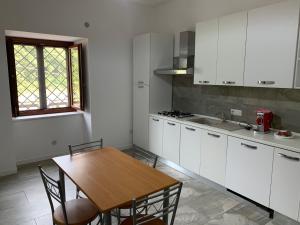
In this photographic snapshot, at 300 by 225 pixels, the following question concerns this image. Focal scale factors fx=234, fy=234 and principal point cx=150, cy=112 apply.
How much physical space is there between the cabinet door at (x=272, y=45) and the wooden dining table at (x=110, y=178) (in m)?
1.63

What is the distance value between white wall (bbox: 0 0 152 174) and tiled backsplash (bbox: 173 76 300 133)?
3.59 feet

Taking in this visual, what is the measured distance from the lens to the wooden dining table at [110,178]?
1.57 metres

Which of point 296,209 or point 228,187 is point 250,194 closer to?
point 228,187

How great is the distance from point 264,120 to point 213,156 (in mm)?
766

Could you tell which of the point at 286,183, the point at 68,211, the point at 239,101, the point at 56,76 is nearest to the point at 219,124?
the point at 239,101

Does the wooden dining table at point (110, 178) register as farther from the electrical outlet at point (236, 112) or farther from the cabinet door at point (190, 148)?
the electrical outlet at point (236, 112)

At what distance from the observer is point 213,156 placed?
3057 mm

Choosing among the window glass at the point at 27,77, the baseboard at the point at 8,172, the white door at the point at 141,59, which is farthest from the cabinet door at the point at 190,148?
the window glass at the point at 27,77

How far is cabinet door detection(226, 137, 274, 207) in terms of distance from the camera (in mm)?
2475

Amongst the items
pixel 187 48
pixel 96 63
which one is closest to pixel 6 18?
pixel 96 63

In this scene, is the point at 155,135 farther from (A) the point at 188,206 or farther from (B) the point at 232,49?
(B) the point at 232,49

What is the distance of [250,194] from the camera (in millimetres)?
2676

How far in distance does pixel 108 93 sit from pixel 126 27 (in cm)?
126

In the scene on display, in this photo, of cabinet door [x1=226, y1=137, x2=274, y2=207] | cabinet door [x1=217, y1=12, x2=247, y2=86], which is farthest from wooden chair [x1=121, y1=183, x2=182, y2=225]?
cabinet door [x1=217, y1=12, x2=247, y2=86]
